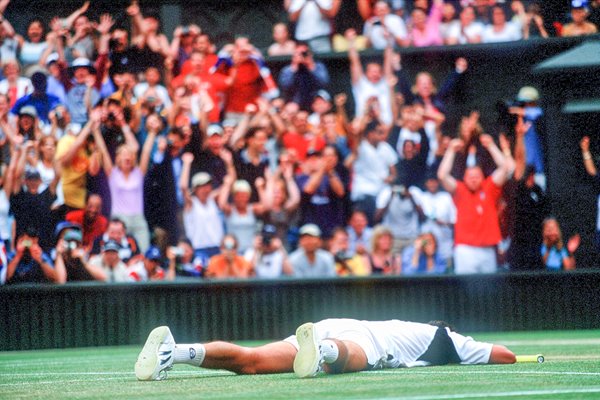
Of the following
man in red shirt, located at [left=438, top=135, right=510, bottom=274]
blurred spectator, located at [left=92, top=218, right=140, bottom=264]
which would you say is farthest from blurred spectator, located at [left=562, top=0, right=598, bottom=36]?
blurred spectator, located at [left=92, top=218, right=140, bottom=264]

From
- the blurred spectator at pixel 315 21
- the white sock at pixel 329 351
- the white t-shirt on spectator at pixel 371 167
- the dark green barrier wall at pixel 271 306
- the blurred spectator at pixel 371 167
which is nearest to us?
the white sock at pixel 329 351

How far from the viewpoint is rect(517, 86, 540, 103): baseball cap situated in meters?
15.3

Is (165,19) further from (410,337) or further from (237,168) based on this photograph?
(410,337)

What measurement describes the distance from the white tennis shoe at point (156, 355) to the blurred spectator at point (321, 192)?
23.4 feet

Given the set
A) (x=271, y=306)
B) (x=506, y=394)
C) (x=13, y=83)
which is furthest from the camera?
(x=13, y=83)

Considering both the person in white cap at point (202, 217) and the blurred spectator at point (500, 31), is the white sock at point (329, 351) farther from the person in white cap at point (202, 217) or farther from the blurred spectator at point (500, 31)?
the blurred spectator at point (500, 31)

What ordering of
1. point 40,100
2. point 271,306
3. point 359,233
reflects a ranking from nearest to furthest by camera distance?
1. point 271,306
2. point 359,233
3. point 40,100

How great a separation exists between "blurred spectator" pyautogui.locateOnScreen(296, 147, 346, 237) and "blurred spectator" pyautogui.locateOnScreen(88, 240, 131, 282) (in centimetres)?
224

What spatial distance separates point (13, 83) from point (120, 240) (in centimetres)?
272

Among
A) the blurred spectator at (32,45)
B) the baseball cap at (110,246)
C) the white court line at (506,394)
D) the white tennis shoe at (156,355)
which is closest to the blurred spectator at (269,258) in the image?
the baseball cap at (110,246)

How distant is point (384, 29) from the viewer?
1531cm

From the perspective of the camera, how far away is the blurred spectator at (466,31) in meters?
15.4

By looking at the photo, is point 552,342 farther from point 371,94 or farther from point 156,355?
point 156,355

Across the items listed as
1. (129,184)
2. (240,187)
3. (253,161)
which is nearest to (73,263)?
(129,184)
